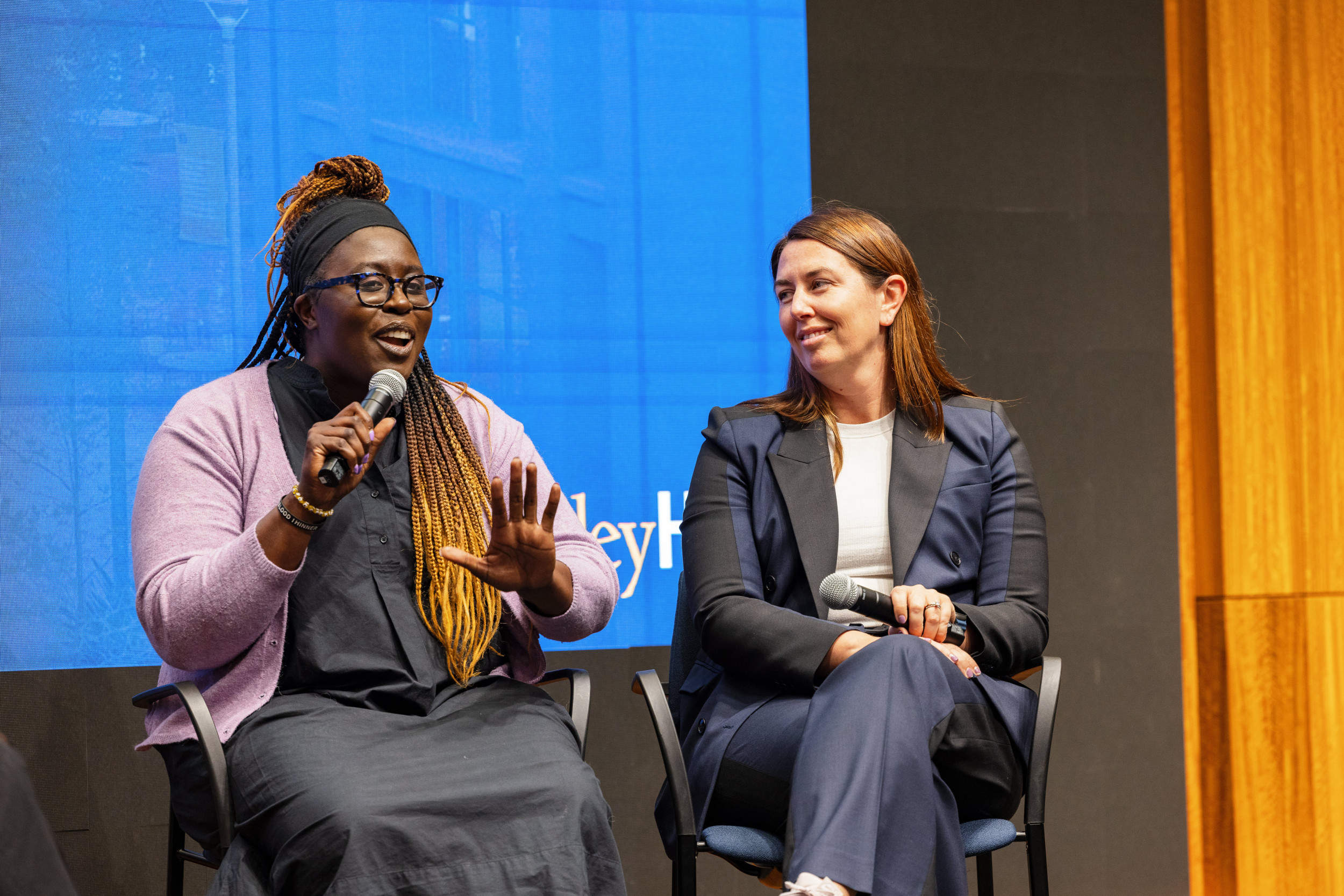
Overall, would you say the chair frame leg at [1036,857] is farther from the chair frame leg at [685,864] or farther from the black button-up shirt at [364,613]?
the black button-up shirt at [364,613]

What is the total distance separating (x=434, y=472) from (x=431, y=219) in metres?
1.14

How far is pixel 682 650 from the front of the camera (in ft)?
7.84

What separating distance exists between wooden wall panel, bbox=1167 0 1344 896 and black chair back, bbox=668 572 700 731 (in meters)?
1.92

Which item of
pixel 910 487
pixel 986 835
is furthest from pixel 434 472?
pixel 986 835

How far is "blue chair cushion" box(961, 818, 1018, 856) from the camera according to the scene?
1996 mm

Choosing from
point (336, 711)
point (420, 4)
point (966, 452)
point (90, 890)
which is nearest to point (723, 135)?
point (420, 4)

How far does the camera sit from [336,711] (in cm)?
192

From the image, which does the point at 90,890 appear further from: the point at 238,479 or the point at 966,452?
the point at 966,452

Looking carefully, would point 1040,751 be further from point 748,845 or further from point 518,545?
point 518,545

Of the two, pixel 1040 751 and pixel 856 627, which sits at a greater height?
pixel 856 627

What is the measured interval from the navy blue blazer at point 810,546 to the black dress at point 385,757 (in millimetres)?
329

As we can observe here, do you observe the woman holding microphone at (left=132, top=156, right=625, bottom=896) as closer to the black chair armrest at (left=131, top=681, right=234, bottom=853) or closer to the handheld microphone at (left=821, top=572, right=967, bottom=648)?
the black chair armrest at (left=131, top=681, right=234, bottom=853)

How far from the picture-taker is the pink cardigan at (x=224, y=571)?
1854mm

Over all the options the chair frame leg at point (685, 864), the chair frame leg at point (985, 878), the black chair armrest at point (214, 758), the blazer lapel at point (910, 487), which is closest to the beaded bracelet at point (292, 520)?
the black chair armrest at point (214, 758)
